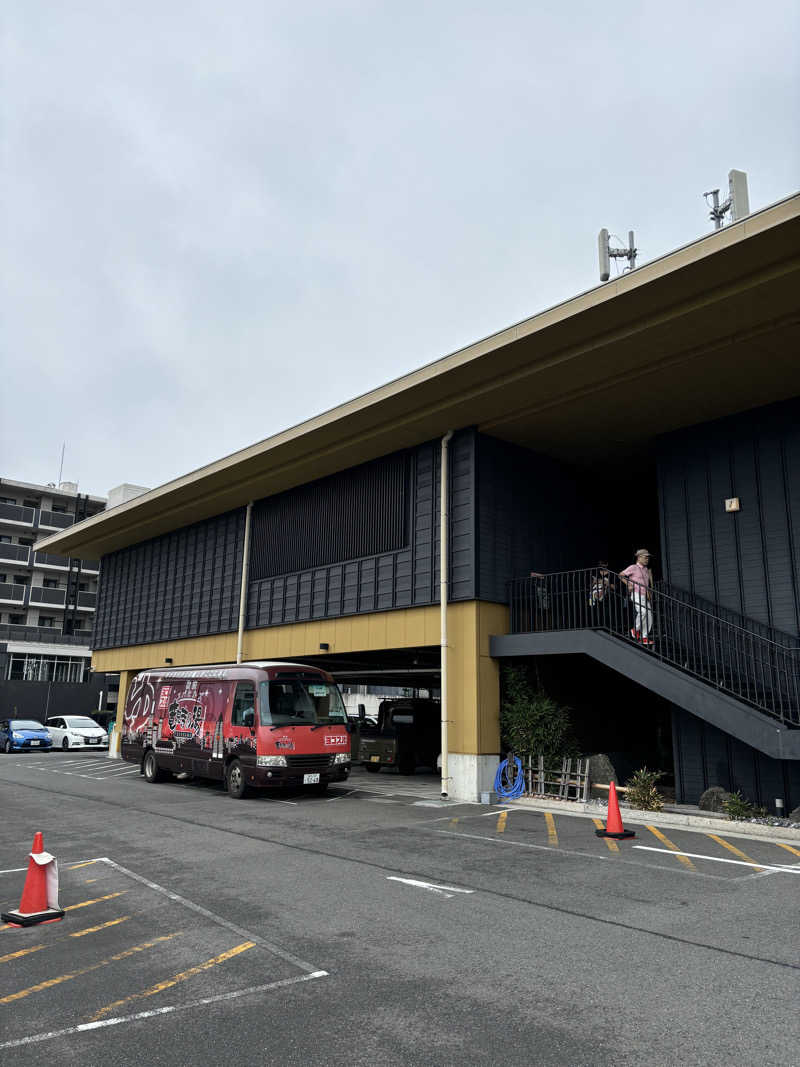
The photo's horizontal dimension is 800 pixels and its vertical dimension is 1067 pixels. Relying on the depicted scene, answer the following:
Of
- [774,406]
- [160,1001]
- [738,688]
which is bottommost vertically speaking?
[160,1001]

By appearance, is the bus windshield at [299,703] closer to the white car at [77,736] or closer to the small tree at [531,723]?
the small tree at [531,723]

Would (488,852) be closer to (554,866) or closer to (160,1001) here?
(554,866)

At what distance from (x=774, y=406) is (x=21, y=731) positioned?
29995mm

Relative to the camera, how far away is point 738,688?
496 inches

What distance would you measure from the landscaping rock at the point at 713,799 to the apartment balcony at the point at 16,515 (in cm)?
5609

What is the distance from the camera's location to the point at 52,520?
59.6 metres

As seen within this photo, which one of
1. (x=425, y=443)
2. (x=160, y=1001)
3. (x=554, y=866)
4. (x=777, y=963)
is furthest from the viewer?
(x=425, y=443)

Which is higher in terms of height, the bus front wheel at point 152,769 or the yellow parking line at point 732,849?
the bus front wheel at point 152,769

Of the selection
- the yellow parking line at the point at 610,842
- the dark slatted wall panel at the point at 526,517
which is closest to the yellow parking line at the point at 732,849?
the yellow parking line at the point at 610,842

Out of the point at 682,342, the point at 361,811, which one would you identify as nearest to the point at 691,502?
the point at 682,342

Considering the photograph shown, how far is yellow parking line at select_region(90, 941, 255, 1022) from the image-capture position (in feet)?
14.6

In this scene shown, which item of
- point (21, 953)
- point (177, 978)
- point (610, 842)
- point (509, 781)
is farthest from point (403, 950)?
point (509, 781)

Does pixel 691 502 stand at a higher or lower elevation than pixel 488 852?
higher

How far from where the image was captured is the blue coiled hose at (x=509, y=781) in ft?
49.0
